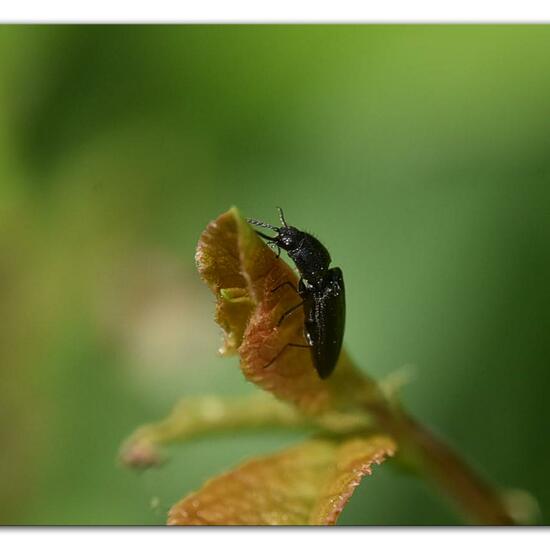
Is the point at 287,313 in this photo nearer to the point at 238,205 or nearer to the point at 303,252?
the point at 303,252

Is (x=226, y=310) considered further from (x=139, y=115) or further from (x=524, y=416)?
(x=139, y=115)

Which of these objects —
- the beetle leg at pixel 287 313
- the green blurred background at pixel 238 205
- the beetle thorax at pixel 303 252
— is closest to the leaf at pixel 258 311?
the beetle leg at pixel 287 313

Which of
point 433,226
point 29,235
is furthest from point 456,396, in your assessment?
point 29,235

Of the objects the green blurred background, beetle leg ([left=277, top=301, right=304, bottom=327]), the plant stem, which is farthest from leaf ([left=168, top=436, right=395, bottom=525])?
the green blurred background

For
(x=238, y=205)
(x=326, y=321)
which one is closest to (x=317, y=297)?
(x=326, y=321)

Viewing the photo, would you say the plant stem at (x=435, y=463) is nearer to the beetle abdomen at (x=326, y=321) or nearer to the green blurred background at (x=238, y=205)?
the beetle abdomen at (x=326, y=321)
